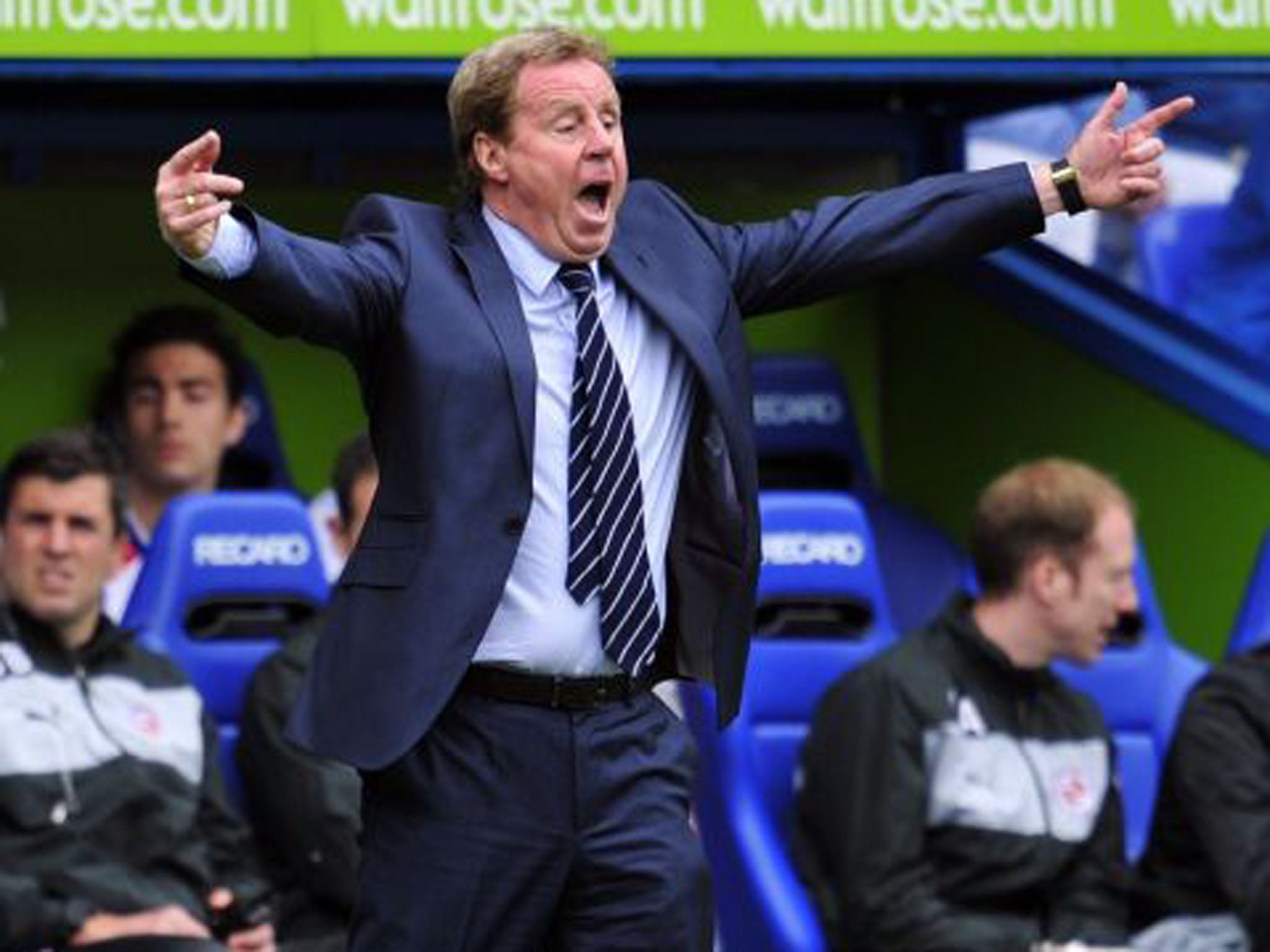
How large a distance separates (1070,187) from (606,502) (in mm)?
894

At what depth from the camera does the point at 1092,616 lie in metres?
7.19

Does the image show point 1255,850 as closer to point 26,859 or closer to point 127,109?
point 26,859

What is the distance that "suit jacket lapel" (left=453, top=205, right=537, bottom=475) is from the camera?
496cm

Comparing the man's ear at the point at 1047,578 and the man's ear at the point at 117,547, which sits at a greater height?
the man's ear at the point at 117,547

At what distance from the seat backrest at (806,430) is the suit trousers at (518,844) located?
13.2 feet

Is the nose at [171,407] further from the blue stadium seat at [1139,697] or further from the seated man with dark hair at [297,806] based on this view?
the blue stadium seat at [1139,697]

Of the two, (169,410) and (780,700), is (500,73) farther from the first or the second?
(169,410)

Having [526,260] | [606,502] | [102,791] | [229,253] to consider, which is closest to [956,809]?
[102,791]

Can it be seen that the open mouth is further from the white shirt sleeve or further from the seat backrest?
the seat backrest

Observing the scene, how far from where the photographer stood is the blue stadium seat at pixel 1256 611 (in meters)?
7.64

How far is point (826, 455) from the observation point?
9.12 m

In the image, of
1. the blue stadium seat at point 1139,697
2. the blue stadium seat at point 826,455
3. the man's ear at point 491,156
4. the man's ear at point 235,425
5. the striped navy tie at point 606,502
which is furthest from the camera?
the blue stadium seat at point 826,455

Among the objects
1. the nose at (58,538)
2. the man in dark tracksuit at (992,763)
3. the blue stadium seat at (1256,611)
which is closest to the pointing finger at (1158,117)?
the man in dark tracksuit at (992,763)

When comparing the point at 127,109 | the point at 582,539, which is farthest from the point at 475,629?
the point at 127,109
